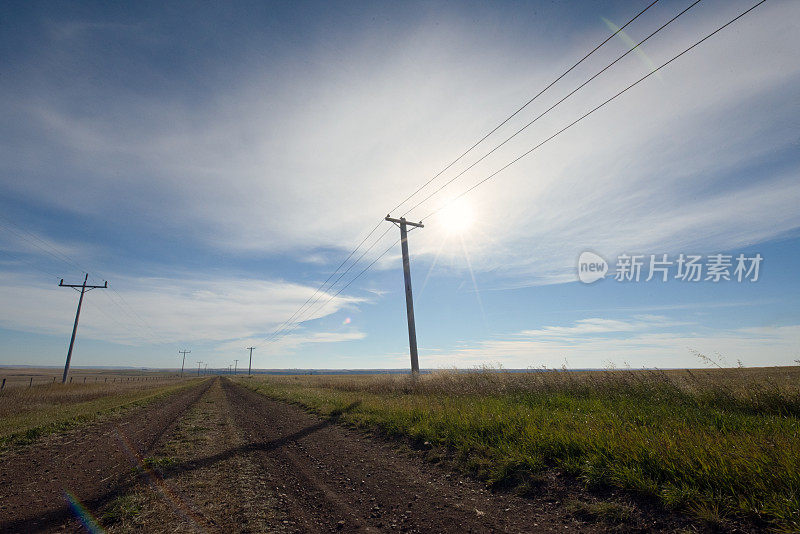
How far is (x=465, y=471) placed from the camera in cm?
587

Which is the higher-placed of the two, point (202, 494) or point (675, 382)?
point (675, 382)

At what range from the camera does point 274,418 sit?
13234mm

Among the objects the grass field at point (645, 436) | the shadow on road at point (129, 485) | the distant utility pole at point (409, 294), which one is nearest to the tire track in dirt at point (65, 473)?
the shadow on road at point (129, 485)

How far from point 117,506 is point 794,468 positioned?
9.17 meters

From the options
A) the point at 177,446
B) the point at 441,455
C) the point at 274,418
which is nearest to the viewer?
the point at 441,455

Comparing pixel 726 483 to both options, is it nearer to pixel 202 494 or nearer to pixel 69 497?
pixel 202 494

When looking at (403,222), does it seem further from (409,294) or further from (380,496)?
(380,496)

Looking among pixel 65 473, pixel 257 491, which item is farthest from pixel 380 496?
pixel 65 473

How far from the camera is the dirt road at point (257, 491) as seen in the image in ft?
14.2

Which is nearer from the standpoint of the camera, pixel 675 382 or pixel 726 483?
pixel 726 483

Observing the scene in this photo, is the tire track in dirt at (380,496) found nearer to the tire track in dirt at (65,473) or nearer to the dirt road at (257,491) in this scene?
the dirt road at (257,491)

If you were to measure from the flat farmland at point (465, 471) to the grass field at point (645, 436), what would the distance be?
27mm

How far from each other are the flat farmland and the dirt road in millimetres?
33

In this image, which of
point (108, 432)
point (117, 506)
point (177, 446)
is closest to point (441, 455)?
point (117, 506)
